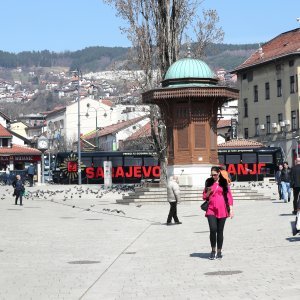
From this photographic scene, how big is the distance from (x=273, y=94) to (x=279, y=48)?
5.14 m

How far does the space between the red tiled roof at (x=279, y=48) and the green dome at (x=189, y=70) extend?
3499 centimetres

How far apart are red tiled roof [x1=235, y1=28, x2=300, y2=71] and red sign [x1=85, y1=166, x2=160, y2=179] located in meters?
17.5

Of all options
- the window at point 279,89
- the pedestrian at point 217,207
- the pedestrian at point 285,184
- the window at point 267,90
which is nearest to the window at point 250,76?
the window at point 267,90

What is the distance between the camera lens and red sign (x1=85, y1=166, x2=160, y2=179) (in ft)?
224

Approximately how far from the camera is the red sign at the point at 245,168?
67562mm

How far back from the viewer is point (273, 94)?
78750 millimetres

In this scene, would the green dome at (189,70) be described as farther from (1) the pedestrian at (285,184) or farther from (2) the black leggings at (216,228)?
(2) the black leggings at (216,228)

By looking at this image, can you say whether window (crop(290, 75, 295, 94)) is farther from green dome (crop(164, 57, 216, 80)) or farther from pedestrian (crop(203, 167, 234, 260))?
pedestrian (crop(203, 167, 234, 260))

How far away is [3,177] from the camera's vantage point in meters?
75.6

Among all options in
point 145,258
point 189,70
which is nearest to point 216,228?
point 145,258

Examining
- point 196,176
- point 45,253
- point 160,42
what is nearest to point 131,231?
point 45,253

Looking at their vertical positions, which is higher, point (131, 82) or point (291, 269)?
point (131, 82)

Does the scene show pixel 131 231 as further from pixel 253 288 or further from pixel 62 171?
pixel 62 171

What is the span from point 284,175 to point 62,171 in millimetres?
39223
